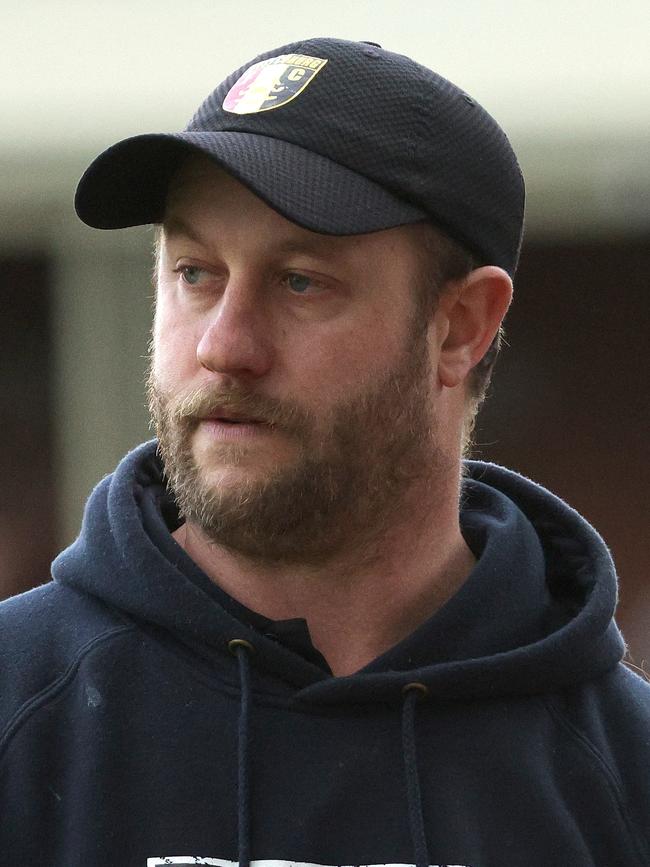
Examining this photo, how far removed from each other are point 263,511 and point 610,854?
68 cm

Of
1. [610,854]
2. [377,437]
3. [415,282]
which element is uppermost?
[415,282]

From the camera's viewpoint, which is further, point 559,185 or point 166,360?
point 559,185

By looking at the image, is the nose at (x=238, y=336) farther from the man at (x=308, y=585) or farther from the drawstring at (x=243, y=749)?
the drawstring at (x=243, y=749)

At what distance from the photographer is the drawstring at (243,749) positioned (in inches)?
78.2

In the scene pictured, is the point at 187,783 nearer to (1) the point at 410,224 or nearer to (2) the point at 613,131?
(1) the point at 410,224

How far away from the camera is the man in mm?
2039

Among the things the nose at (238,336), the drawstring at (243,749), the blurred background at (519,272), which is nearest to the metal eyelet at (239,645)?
the drawstring at (243,749)

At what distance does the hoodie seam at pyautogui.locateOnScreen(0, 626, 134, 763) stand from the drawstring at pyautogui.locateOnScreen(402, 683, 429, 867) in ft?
1.29

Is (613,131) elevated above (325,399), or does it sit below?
below

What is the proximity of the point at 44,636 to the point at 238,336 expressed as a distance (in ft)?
1.60

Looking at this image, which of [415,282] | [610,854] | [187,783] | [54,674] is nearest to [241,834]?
[187,783]

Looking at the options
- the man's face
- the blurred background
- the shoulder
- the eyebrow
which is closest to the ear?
the man's face

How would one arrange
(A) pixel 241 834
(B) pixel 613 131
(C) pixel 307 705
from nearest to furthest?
(A) pixel 241 834, (C) pixel 307 705, (B) pixel 613 131

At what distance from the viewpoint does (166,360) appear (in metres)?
2.21
